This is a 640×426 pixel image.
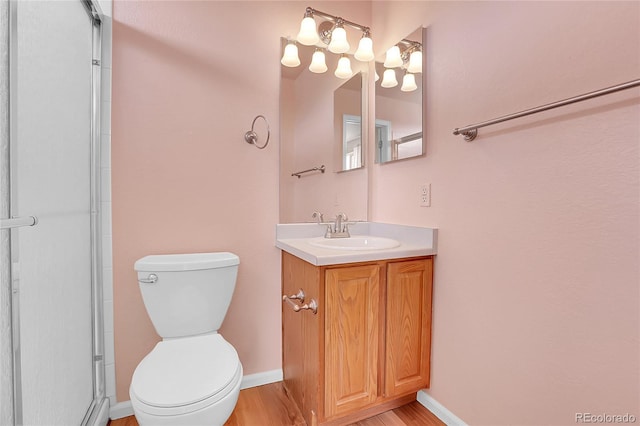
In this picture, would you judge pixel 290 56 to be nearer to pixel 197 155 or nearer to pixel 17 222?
pixel 197 155

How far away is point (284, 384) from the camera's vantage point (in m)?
1.71

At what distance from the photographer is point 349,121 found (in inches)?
76.7

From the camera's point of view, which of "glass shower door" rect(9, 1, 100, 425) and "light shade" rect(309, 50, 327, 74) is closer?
"glass shower door" rect(9, 1, 100, 425)

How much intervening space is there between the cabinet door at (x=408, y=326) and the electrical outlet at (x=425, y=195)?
285 mm

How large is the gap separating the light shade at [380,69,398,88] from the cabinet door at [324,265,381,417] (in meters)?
1.09

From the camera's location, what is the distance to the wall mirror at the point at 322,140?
5.72 ft

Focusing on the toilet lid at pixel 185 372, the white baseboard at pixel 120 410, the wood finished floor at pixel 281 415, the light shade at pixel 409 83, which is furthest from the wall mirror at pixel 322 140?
the white baseboard at pixel 120 410

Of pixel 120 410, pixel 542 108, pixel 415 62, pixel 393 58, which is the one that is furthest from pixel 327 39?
pixel 120 410

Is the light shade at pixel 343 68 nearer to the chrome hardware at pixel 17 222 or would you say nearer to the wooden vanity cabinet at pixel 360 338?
the wooden vanity cabinet at pixel 360 338

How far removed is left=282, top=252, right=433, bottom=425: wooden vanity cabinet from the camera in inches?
49.9

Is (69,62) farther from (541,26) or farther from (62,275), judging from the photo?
(541,26)

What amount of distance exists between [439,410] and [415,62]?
1.77 m

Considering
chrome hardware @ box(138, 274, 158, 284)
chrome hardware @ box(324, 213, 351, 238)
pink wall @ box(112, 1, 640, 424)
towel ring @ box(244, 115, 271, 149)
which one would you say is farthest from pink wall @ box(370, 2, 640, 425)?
chrome hardware @ box(138, 274, 158, 284)

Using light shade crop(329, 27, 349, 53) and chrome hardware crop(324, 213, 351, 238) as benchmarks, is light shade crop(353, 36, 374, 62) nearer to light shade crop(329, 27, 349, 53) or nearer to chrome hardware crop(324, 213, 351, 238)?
light shade crop(329, 27, 349, 53)
